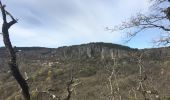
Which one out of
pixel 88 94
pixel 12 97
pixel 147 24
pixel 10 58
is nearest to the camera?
pixel 10 58

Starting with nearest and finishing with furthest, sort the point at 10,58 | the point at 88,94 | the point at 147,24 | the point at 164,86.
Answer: the point at 10,58 → the point at 147,24 → the point at 164,86 → the point at 88,94

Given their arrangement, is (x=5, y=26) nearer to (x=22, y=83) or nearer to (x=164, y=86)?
(x=22, y=83)

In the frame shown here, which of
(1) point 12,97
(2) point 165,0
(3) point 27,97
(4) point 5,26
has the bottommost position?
(1) point 12,97

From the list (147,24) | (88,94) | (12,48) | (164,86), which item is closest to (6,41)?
(12,48)

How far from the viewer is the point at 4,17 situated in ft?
49.9

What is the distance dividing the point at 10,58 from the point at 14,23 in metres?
1.24

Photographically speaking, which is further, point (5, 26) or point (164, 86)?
point (164, 86)

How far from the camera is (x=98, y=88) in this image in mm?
181875

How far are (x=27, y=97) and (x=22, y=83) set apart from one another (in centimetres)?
51

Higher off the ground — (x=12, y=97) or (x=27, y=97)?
(x=27, y=97)

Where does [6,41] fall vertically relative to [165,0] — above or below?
below

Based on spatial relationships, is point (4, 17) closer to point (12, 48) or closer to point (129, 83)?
point (12, 48)

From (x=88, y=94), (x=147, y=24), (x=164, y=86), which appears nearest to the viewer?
(x=147, y=24)

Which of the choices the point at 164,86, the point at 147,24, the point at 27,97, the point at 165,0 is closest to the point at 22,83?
the point at 27,97
